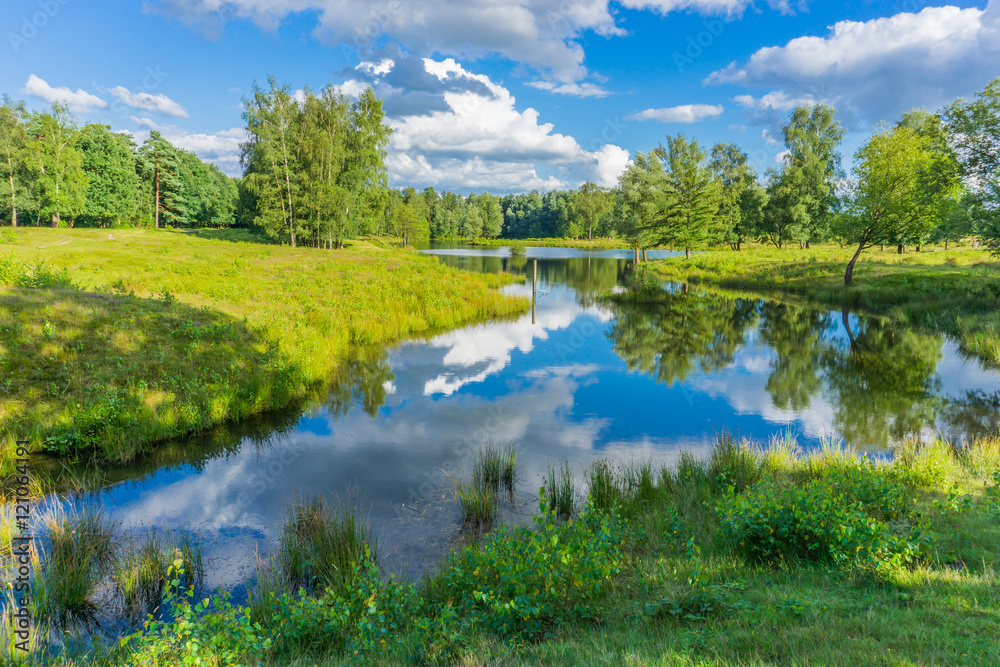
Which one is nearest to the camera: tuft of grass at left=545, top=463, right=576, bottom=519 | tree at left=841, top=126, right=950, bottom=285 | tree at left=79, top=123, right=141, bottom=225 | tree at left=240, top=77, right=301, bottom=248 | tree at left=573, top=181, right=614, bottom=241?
tuft of grass at left=545, top=463, right=576, bottom=519

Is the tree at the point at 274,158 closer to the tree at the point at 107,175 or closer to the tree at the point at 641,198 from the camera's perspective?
the tree at the point at 107,175

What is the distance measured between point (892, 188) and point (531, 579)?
40.2 m

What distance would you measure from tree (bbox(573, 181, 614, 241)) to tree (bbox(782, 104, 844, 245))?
62939 millimetres

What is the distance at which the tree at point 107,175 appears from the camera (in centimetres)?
6200

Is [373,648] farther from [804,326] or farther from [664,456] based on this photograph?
[804,326]

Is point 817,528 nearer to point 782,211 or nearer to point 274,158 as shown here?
point 274,158

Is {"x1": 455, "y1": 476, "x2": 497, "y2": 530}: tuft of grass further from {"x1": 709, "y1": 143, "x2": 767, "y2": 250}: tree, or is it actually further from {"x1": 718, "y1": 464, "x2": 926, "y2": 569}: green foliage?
{"x1": 709, "y1": 143, "x2": 767, "y2": 250}: tree

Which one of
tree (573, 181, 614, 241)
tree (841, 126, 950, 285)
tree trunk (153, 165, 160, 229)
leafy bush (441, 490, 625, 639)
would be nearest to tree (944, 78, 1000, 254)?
tree (841, 126, 950, 285)

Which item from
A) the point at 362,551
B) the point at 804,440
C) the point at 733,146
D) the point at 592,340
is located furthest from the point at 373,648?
the point at 733,146

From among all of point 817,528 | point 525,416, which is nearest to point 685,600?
point 817,528

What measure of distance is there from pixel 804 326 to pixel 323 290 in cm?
2787

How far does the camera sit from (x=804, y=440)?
1246 centimetres

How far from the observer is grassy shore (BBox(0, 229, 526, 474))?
35.5 ft

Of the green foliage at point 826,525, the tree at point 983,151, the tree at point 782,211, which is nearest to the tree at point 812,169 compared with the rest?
the tree at point 782,211
